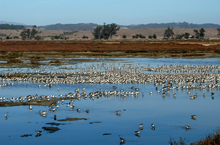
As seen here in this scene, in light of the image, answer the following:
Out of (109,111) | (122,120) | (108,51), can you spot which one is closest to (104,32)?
(108,51)

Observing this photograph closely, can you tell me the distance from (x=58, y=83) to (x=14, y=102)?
7710 millimetres

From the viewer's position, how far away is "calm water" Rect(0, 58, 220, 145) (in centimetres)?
1384

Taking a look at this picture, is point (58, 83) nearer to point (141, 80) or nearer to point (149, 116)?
point (141, 80)

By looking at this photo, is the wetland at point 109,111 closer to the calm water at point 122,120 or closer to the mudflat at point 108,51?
the calm water at point 122,120

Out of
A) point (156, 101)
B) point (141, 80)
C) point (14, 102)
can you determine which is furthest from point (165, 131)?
point (141, 80)

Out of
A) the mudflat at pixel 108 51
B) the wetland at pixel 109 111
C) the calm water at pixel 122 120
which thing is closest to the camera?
the calm water at pixel 122 120

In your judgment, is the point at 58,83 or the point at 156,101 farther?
the point at 58,83

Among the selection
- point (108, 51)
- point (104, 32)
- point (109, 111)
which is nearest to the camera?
point (109, 111)

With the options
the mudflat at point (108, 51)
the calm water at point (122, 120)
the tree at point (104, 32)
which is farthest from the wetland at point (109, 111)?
the tree at point (104, 32)

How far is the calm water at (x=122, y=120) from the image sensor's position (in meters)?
13.8

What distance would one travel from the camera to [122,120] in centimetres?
1659

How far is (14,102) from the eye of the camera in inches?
810

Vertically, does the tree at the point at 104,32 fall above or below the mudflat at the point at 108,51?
above

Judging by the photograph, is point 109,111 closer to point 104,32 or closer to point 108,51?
point 108,51
